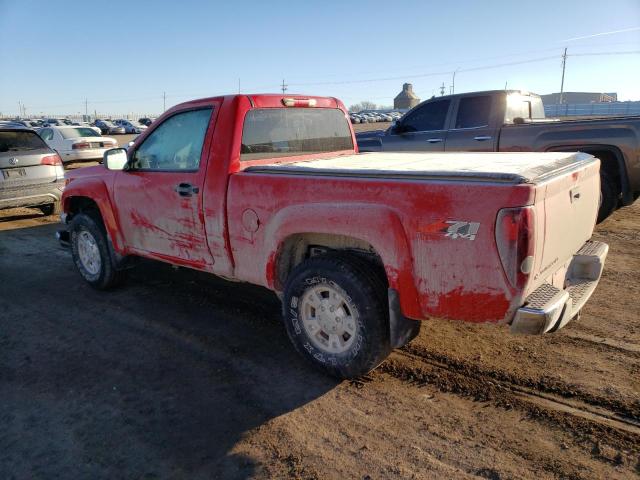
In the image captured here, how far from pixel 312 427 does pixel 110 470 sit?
3.63ft

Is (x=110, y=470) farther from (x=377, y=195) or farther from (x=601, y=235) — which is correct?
(x=601, y=235)

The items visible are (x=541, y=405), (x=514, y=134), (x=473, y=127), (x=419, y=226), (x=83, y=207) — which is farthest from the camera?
(x=473, y=127)

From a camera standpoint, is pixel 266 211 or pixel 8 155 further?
pixel 8 155

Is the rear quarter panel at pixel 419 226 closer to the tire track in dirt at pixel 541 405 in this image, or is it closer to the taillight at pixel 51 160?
the tire track in dirt at pixel 541 405

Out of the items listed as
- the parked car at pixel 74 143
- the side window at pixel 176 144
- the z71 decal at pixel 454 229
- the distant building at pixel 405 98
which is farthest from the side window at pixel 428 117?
the distant building at pixel 405 98

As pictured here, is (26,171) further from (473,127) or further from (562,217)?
(562,217)

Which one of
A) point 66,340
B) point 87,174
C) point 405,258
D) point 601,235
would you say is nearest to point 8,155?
point 87,174

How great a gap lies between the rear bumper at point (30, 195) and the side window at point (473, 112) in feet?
23.5

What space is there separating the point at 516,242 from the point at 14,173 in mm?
8728

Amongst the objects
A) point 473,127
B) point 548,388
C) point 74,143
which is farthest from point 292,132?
point 74,143

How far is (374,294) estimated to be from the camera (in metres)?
3.07

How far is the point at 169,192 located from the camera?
13.6 feet

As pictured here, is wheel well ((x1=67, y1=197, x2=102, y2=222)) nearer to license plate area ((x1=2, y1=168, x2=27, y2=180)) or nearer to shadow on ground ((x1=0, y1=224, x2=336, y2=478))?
shadow on ground ((x1=0, y1=224, x2=336, y2=478))

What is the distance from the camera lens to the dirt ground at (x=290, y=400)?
2586 millimetres
